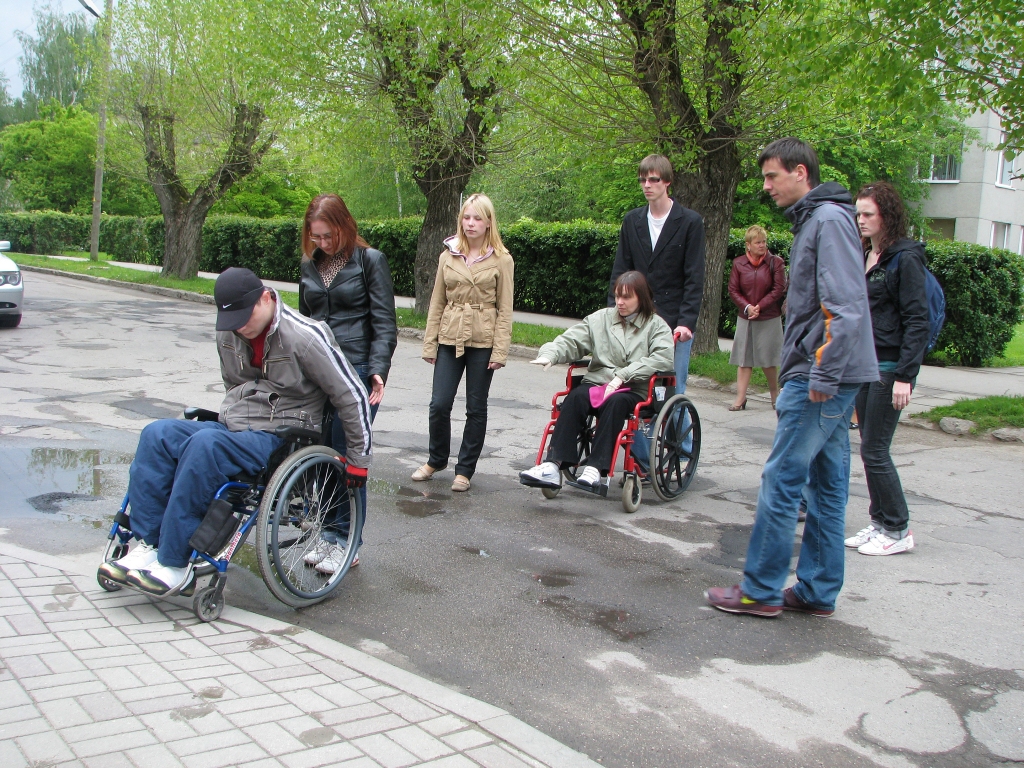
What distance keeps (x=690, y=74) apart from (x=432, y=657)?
978 centimetres

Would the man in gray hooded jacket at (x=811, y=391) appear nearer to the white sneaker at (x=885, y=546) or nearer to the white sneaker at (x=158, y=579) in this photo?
the white sneaker at (x=885, y=546)

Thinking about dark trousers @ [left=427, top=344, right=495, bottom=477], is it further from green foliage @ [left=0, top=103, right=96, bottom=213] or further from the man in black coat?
green foliage @ [left=0, top=103, right=96, bottom=213]

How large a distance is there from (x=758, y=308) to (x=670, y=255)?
3.66 m

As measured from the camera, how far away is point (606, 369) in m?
6.06

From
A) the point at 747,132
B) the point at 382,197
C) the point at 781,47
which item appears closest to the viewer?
the point at 781,47

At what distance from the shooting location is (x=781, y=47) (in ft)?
29.6

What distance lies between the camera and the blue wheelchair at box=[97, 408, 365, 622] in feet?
12.2

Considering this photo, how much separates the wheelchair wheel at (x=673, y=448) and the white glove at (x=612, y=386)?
0.33 meters

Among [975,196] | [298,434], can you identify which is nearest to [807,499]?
[298,434]

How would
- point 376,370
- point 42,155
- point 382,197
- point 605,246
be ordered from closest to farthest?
1. point 376,370
2. point 605,246
3. point 42,155
4. point 382,197

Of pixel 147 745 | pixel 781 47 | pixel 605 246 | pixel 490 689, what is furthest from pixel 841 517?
pixel 605 246

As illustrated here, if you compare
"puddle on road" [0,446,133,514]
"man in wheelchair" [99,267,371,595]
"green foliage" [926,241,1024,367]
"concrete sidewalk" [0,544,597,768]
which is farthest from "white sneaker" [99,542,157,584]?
"green foliage" [926,241,1024,367]

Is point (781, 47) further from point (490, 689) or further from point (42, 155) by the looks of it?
point (42, 155)

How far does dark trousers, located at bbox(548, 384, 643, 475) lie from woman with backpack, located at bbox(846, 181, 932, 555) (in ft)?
4.52
